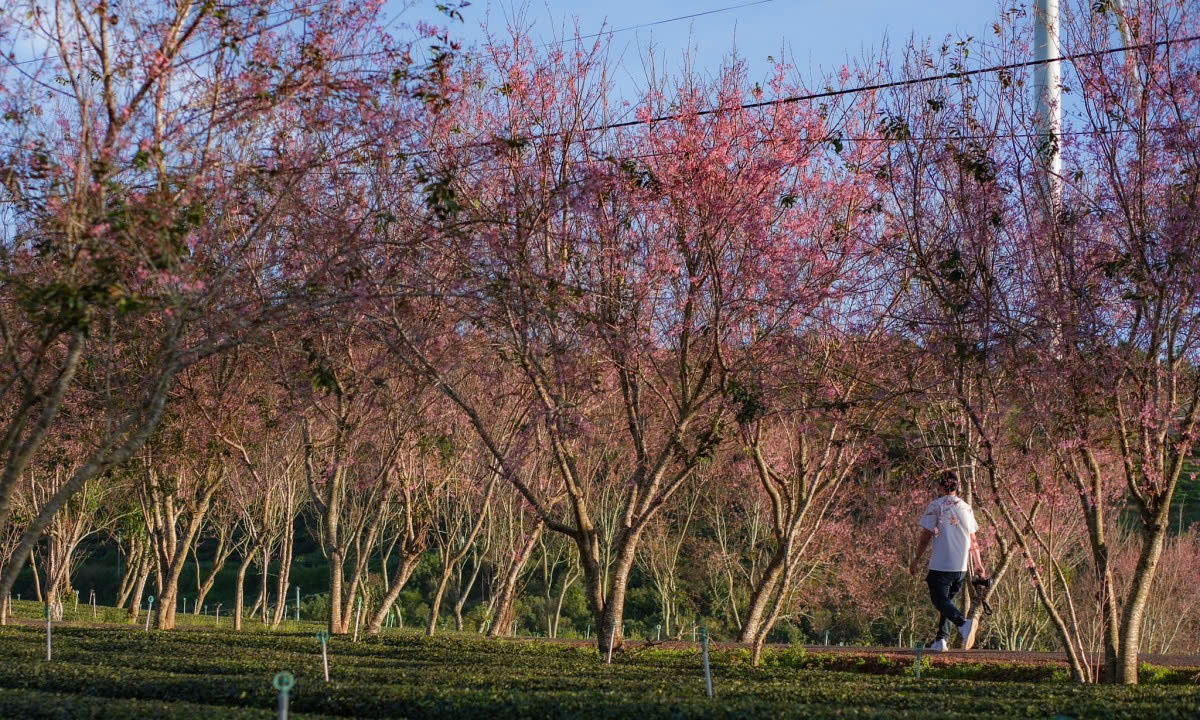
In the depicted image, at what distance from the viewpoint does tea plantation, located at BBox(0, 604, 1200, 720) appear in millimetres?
7926

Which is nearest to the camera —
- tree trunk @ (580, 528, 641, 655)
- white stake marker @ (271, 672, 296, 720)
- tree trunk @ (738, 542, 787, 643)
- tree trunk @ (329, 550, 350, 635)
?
white stake marker @ (271, 672, 296, 720)

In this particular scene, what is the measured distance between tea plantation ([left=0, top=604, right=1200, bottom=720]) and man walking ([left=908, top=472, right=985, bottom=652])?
1062 mm

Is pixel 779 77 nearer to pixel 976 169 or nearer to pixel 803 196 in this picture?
pixel 803 196

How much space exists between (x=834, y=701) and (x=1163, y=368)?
13.8ft

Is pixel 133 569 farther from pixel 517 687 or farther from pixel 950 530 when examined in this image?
pixel 950 530

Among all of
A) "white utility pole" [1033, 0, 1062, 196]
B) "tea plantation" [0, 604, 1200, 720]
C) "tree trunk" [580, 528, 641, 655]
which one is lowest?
"tea plantation" [0, 604, 1200, 720]

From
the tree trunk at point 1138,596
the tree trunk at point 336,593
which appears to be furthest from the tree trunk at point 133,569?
the tree trunk at point 1138,596

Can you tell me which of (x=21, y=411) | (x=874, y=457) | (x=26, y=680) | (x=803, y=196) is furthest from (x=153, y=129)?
(x=874, y=457)

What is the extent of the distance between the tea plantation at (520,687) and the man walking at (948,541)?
1.06 meters

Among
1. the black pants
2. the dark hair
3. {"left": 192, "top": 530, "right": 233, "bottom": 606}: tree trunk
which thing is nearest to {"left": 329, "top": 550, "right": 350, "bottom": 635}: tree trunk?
the black pants

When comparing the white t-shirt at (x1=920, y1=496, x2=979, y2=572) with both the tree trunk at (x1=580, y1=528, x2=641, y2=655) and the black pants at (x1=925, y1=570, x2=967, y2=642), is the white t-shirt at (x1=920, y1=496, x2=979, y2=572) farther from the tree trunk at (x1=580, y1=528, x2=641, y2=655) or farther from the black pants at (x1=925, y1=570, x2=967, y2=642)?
the tree trunk at (x1=580, y1=528, x2=641, y2=655)

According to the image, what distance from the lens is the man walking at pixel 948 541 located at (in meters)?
11.2

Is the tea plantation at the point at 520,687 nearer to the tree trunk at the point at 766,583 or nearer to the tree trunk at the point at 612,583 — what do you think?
the tree trunk at the point at 612,583

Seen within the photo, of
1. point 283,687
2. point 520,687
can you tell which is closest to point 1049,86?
point 520,687
